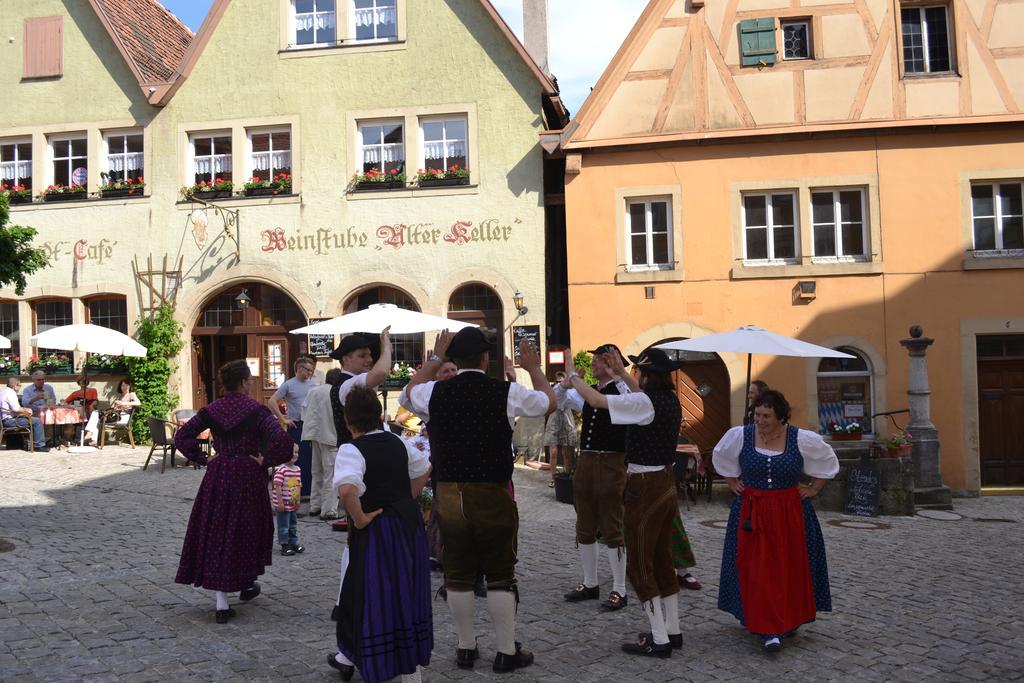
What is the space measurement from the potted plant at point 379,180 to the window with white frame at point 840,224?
7045 mm

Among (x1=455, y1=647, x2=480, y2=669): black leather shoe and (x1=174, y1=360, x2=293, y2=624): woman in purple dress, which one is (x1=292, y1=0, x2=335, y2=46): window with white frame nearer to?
(x1=174, y1=360, x2=293, y2=624): woman in purple dress

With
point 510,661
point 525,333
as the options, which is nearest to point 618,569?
point 510,661

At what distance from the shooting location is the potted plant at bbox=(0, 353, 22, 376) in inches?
679

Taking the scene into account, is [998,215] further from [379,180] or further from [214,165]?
[214,165]

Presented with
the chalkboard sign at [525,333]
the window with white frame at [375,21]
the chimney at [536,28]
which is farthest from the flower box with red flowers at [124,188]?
the chimney at [536,28]

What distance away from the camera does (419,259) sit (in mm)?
16219

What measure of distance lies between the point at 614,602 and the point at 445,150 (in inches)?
449

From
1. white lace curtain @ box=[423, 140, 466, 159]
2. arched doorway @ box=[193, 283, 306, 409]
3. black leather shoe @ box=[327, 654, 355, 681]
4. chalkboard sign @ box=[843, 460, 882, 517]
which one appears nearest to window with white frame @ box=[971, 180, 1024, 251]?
chalkboard sign @ box=[843, 460, 882, 517]

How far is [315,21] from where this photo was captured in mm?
16906

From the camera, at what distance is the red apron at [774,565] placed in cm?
557

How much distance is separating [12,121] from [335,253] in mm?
6946

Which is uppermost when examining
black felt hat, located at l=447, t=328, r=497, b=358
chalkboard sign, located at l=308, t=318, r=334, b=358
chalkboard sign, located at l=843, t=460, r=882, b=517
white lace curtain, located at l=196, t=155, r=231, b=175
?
white lace curtain, located at l=196, t=155, r=231, b=175

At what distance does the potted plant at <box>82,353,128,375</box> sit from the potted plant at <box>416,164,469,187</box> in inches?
250

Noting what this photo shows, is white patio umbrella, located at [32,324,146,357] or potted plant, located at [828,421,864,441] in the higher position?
white patio umbrella, located at [32,324,146,357]
